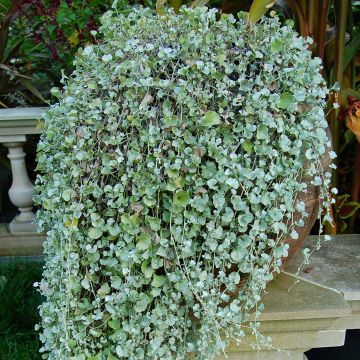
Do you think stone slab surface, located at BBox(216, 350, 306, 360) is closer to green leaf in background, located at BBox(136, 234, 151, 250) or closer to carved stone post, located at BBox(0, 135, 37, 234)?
green leaf in background, located at BBox(136, 234, 151, 250)

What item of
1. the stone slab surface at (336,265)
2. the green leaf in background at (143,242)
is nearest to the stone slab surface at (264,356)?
the stone slab surface at (336,265)

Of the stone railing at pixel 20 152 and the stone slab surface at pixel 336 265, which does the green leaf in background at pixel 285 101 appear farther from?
the stone railing at pixel 20 152

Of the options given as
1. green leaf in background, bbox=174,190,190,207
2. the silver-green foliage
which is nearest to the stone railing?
the silver-green foliage

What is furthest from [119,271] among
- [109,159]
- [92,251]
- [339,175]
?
[339,175]

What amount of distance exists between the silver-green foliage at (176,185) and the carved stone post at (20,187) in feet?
4.10

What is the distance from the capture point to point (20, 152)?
2773mm

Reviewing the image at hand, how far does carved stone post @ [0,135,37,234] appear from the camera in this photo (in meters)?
2.74

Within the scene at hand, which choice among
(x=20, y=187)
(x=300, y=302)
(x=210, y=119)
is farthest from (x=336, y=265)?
(x=20, y=187)

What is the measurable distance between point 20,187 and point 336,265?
66.1 inches

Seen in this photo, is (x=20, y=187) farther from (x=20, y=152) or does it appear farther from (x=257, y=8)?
(x=257, y=8)

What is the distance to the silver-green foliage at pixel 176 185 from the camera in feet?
4.72

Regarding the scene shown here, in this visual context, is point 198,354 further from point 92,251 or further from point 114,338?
point 92,251

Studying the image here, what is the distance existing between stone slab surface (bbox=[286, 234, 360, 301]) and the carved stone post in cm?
146

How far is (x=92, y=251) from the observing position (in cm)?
147
